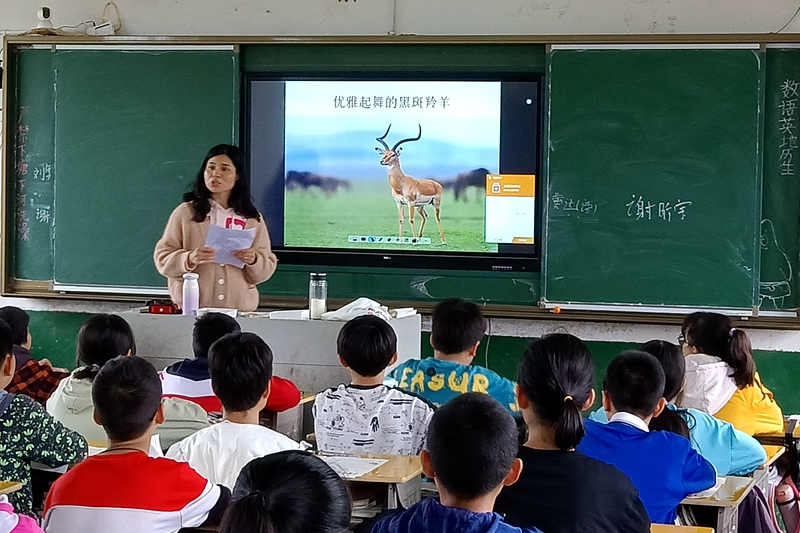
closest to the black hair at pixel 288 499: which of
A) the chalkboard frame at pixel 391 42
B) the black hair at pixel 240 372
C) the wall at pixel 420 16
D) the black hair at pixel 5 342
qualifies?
the black hair at pixel 240 372

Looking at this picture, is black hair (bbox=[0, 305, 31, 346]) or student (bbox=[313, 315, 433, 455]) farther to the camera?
black hair (bbox=[0, 305, 31, 346])

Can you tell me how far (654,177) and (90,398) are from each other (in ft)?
10.7

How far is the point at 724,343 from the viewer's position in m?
3.77

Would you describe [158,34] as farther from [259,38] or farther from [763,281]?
[763,281]

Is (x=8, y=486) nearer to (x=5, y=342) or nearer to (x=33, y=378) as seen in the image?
(x=5, y=342)

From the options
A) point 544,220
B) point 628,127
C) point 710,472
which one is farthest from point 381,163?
point 710,472

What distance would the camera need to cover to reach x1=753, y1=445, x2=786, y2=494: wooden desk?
312cm

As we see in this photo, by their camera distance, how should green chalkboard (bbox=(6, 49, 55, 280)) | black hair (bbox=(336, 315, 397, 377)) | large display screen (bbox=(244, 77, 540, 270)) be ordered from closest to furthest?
black hair (bbox=(336, 315, 397, 377)) → large display screen (bbox=(244, 77, 540, 270)) → green chalkboard (bbox=(6, 49, 55, 280))

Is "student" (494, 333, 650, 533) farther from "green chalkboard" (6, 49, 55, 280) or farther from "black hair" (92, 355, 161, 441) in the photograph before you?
"green chalkboard" (6, 49, 55, 280)

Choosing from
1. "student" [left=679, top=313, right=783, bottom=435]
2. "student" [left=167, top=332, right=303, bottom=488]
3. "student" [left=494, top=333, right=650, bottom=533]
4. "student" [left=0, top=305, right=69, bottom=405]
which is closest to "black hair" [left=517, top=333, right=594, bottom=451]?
"student" [left=494, top=333, right=650, bottom=533]

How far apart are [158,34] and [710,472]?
4.51m

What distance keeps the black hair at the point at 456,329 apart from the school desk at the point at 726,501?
1.13 metres

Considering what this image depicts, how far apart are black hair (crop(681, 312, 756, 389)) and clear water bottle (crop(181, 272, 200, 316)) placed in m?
2.04

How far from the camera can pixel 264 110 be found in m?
5.82
